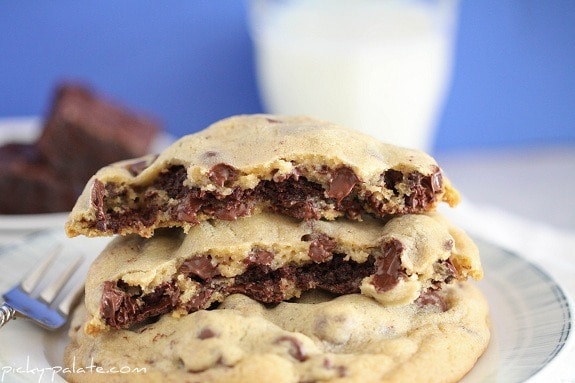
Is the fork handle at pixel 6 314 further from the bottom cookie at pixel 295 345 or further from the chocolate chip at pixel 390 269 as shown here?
the chocolate chip at pixel 390 269

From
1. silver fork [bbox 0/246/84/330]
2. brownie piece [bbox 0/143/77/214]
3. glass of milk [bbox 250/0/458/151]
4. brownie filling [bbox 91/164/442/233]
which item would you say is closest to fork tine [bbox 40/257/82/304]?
silver fork [bbox 0/246/84/330]

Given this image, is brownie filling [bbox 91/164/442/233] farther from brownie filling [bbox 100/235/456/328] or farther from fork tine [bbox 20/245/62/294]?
fork tine [bbox 20/245/62/294]

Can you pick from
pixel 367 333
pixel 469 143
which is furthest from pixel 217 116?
pixel 367 333

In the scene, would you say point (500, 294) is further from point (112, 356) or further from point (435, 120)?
point (435, 120)

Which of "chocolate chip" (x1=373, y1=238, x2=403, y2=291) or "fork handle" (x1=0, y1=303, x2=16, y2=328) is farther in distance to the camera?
"fork handle" (x1=0, y1=303, x2=16, y2=328)

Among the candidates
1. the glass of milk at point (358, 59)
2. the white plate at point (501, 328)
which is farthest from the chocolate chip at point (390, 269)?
→ the glass of milk at point (358, 59)

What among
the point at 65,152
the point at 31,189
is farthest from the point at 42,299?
the point at 65,152
